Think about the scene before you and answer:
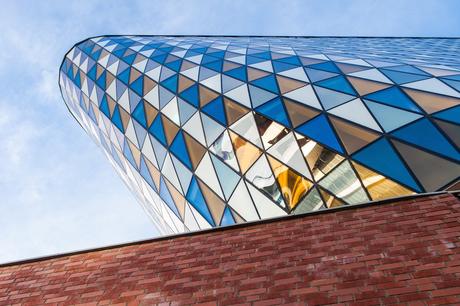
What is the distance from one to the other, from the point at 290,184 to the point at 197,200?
329cm

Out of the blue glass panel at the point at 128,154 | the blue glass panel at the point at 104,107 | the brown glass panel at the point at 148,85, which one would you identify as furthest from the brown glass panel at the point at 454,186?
the blue glass panel at the point at 104,107

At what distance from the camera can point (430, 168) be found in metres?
7.49

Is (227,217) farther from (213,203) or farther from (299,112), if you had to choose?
(299,112)

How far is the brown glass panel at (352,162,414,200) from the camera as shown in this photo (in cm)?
754

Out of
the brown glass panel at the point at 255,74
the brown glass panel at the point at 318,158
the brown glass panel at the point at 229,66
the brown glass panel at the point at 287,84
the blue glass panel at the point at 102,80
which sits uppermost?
the blue glass panel at the point at 102,80

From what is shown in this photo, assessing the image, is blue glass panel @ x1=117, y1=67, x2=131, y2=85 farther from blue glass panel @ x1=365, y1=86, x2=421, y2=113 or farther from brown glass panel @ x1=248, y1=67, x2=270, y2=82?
blue glass panel @ x1=365, y1=86, x2=421, y2=113

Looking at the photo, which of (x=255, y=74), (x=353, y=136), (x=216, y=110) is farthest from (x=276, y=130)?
(x=255, y=74)

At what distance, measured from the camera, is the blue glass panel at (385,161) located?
7.61m

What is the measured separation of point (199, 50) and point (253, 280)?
13.4 m

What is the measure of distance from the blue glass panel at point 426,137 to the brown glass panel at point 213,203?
457cm

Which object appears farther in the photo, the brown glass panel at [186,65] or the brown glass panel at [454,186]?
the brown glass panel at [186,65]

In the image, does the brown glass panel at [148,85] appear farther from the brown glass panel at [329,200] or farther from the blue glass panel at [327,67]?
the brown glass panel at [329,200]

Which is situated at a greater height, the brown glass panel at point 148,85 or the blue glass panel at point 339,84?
Answer: the brown glass panel at point 148,85

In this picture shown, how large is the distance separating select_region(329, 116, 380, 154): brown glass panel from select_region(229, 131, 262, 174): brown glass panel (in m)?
2.04
